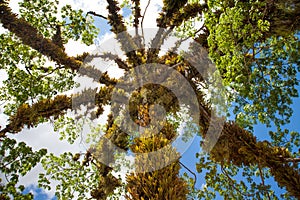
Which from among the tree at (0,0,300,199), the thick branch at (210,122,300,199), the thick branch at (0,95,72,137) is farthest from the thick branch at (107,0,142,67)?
the thick branch at (210,122,300,199)

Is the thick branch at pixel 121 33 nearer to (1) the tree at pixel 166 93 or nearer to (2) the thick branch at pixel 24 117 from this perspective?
(1) the tree at pixel 166 93

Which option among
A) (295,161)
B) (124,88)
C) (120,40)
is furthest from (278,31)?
(124,88)

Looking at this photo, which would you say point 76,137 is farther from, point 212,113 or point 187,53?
point 212,113

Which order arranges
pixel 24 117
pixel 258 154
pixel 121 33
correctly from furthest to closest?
pixel 121 33, pixel 24 117, pixel 258 154

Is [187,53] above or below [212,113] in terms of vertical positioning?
above

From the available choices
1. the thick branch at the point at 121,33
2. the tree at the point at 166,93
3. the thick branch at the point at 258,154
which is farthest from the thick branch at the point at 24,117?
the thick branch at the point at 258,154

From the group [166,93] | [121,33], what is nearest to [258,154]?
[166,93]

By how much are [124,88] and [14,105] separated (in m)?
4.38

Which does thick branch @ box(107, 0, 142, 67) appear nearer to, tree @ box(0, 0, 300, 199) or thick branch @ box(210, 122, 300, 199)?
tree @ box(0, 0, 300, 199)

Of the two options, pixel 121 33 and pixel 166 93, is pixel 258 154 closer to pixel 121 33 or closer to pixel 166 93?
pixel 166 93

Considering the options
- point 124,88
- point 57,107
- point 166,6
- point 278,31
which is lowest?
point 57,107

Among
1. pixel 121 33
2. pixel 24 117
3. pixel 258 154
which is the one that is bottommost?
pixel 258 154

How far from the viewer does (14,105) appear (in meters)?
9.66

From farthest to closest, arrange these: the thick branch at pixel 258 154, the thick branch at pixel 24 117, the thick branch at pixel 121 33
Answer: the thick branch at pixel 121 33 < the thick branch at pixel 24 117 < the thick branch at pixel 258 154
